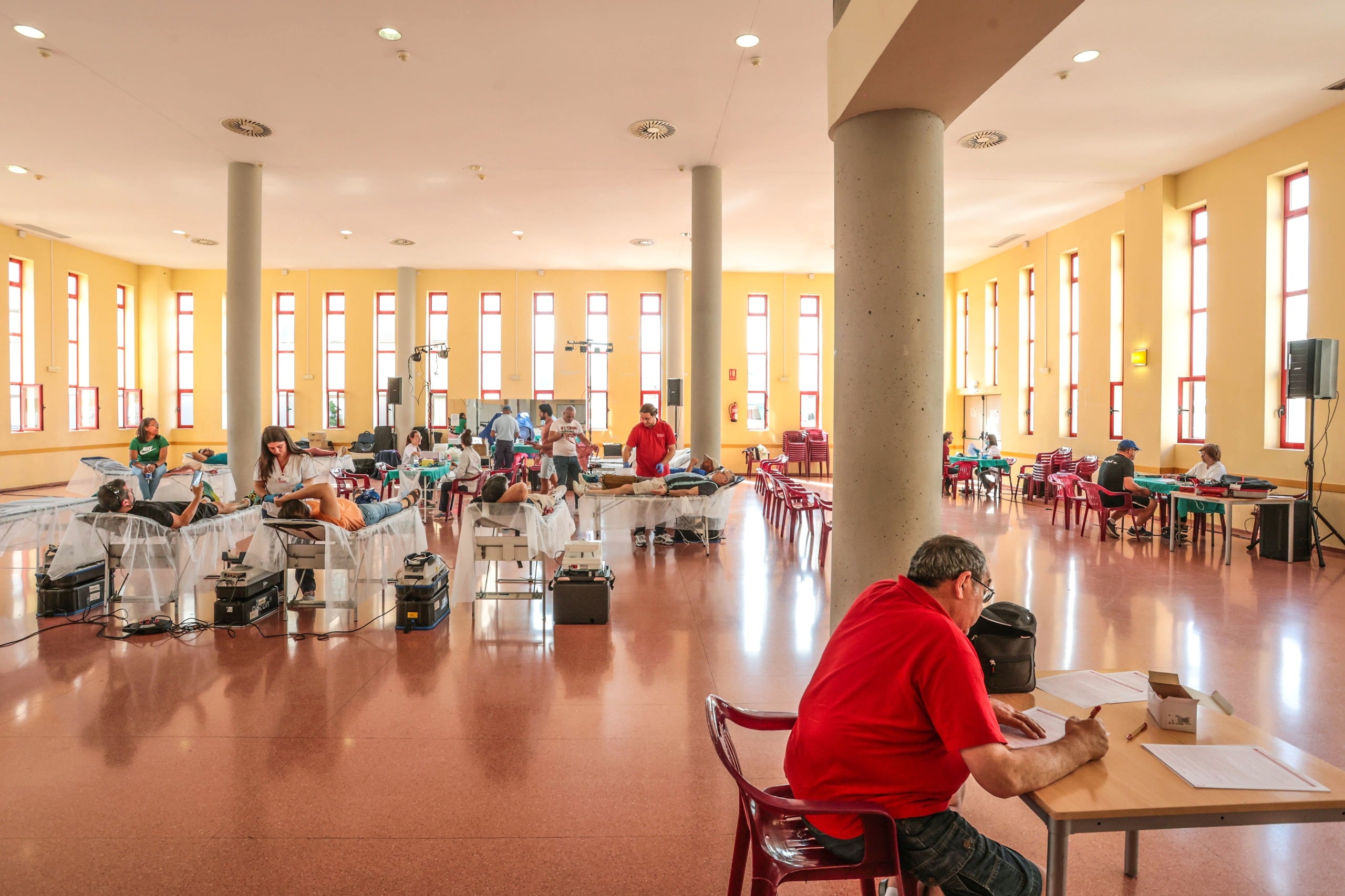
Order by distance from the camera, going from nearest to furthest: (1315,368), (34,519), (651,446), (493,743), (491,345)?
(493,743) < (34,519) < (1315,368) < (651,446) < (491,345)

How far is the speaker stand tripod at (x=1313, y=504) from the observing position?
7859mm

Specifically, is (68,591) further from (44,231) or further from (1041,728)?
(44,231)

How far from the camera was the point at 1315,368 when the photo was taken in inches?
304

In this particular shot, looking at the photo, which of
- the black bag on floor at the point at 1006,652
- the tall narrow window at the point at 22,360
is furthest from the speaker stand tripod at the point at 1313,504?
the tall narrow window at the point at 22,360

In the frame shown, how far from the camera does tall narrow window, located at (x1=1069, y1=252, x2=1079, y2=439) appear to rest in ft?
46.9

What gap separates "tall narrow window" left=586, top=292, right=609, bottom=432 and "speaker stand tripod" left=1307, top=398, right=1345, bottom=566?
14122mm

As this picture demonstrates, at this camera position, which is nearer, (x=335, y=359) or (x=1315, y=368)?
(x=1315, y=368)

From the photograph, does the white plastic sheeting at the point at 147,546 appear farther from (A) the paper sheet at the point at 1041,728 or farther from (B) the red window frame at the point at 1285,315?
(B) the red window frame at the point at 1285,315

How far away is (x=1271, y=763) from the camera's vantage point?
1.70 metres

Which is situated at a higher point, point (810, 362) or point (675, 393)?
point (810, 362)

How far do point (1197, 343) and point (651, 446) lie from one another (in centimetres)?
863

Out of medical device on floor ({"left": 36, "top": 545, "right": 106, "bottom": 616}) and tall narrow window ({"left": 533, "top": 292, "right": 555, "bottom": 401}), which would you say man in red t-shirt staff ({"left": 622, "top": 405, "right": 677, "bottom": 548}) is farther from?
tall narrow window ({"left": 533, "top": 292, "right": 555, "bottom": 401})

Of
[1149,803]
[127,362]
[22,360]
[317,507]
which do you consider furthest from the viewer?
[127,362]

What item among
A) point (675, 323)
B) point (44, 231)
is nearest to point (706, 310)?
point (675, 323)
